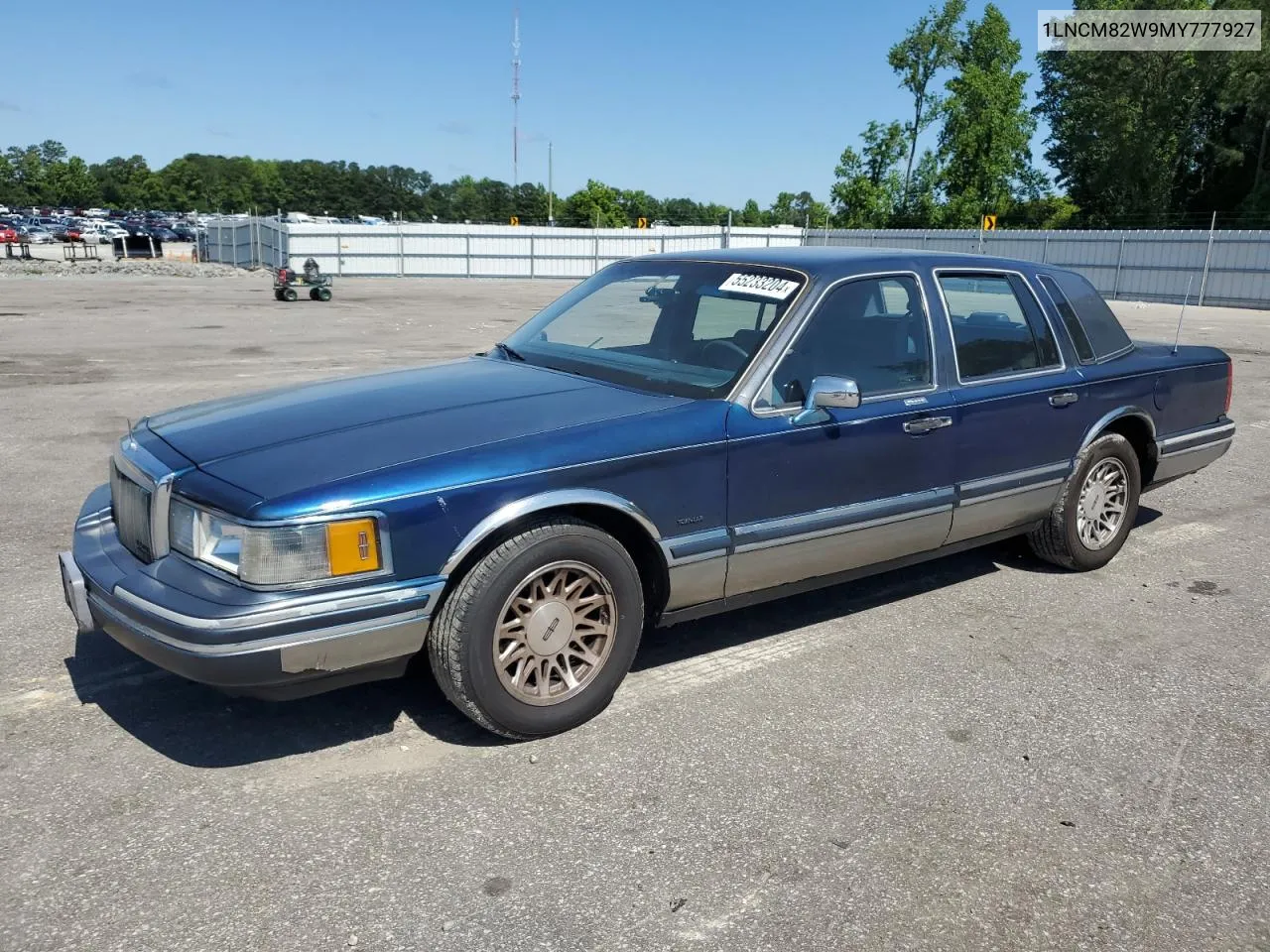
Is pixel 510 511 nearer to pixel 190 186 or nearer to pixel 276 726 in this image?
pixel 276 726

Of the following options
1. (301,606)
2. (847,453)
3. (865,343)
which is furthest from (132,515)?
(865,343)

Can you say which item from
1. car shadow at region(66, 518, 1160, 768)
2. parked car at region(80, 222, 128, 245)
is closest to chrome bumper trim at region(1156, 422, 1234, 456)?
car shadow at region(66, 518, 1160, 768)

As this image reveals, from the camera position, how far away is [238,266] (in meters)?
39.5

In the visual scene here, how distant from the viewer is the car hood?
3.19 m

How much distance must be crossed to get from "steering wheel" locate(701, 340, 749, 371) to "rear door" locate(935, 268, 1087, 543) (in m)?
1.11

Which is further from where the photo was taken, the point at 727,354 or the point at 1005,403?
the point at 1005,403

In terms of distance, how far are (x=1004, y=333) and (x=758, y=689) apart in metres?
2.20

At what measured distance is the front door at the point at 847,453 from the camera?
385cm

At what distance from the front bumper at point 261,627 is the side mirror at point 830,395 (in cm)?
156

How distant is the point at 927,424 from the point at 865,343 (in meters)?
0.44

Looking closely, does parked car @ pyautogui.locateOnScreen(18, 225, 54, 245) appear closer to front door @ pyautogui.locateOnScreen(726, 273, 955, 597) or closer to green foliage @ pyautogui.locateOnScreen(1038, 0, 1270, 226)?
green foliage @ pyautogui.locateOnScreen(1038, 0, 1270, 226)

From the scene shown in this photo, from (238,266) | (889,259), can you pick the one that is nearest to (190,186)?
(238,266)

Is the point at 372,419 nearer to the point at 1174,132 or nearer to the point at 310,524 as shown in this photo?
the point at 310,524

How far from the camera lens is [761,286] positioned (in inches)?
167
